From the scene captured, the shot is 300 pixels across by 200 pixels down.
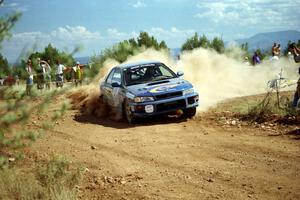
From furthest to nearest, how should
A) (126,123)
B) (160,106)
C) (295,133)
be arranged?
(126,123)
(160,106)
(295,133)

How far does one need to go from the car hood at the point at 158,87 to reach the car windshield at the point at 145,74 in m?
0.37

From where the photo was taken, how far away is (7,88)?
4.22m

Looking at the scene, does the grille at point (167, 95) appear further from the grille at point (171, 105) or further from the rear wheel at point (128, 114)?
the rear wheel at point (128, 114)

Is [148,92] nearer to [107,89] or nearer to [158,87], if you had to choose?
[158,87]

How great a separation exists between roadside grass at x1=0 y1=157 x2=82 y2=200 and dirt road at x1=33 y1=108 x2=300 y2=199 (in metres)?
0.41

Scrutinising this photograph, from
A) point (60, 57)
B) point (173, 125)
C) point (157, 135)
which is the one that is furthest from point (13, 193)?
point (173, 125)

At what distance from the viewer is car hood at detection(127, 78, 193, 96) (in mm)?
10641

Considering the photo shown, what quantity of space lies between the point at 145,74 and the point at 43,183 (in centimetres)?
669

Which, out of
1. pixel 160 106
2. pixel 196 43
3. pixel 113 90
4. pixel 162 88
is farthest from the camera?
pixel 196 43

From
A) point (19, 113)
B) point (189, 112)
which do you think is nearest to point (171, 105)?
point (189, 112)

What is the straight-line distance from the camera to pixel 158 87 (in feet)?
35.3

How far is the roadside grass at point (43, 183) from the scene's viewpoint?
496 centimetres

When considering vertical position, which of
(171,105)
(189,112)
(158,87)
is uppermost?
(158,87)

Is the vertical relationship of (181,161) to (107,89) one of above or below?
below
